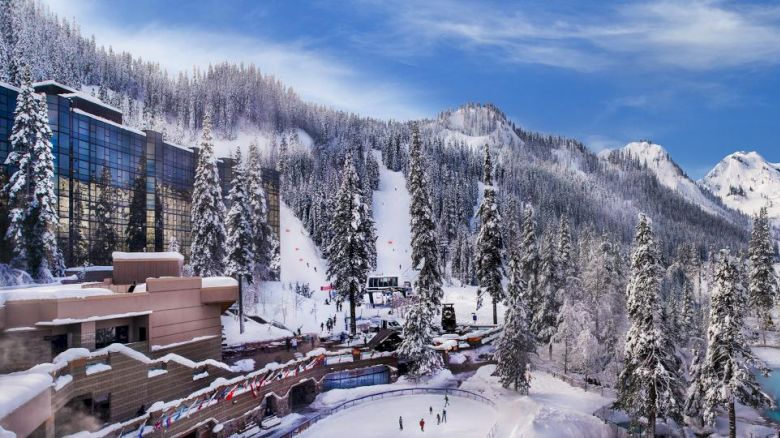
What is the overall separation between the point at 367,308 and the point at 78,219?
3704cm

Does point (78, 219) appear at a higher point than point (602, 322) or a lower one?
higher

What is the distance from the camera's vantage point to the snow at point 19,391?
951 centimetres

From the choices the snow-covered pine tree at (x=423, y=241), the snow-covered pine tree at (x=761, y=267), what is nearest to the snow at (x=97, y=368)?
the snow-covered pine tree at (x=423, y=241)

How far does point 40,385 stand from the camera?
11.4 meters

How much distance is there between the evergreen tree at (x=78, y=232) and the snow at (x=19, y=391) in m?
54.0

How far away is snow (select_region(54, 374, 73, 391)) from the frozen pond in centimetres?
1476

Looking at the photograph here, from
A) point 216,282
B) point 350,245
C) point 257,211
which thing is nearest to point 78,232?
point 257,211

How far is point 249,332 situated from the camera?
47.8 m

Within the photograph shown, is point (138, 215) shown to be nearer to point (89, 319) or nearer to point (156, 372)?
point (156, 372)

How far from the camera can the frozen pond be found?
32.6 metres

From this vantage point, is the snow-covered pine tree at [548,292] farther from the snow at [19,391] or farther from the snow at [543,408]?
the snow at [19,391]

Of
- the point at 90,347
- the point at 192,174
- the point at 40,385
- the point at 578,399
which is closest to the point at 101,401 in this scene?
the point at 90,347

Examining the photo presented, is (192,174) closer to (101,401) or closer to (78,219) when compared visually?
(78,219)

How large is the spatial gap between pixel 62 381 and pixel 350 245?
31481 millimetres
